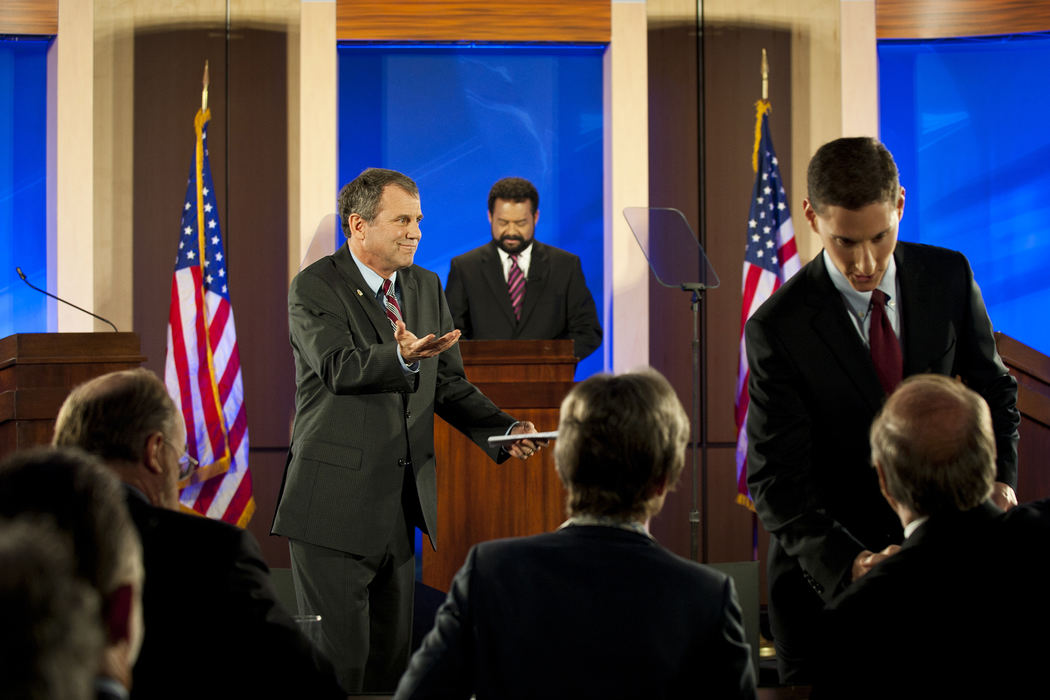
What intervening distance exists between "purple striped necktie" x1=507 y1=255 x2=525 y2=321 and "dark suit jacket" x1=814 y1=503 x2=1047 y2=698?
452 cm

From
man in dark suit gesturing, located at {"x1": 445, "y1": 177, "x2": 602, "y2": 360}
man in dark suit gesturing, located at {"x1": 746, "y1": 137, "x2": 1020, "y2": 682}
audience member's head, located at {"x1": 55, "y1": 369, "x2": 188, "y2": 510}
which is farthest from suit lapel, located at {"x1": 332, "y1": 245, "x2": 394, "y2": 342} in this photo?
man in dark suit gesturing, located at {"x1": 445, "y1": 177, "x2": 602, "y2": 360}

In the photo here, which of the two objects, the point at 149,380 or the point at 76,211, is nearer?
the point at 149,380

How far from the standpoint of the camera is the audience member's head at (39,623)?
2.47 ft

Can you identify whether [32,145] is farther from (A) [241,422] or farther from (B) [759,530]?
(B) [759,530]

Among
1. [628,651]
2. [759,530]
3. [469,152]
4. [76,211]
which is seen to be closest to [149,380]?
[628,651]

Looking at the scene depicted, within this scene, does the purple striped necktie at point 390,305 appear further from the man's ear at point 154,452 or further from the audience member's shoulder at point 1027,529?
the audience member's shoulder at point 1027,529

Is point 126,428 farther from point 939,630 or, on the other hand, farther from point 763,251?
point 763,251

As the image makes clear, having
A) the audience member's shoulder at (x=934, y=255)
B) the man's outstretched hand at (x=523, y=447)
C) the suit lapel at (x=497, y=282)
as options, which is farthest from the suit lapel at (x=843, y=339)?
the suit lapel at (x=497, y=282)

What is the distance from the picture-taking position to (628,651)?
1.51 meters

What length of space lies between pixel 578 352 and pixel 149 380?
13.7 feet

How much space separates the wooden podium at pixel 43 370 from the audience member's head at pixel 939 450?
13.2 feet

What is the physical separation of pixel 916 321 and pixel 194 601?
5.12 ft

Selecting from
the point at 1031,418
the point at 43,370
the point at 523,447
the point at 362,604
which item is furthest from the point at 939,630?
the point at 43,370

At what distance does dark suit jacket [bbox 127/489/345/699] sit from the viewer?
5.32 feet
